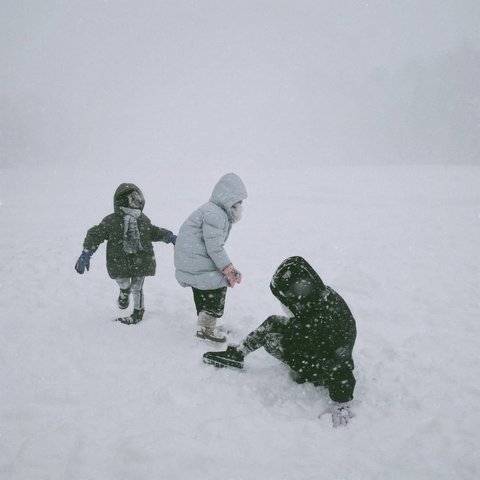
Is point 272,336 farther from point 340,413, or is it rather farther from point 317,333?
point 340,413

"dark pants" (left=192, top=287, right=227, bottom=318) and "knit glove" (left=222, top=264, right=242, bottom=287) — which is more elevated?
"knit glove" (left=222, top=264, right=242, bottom=287)

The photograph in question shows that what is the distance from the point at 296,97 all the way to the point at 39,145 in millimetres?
57209

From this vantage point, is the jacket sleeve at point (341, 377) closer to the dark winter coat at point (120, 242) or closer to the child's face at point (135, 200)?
the dark winter coat at point (120, 242)

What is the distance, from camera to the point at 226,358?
12.0 feet

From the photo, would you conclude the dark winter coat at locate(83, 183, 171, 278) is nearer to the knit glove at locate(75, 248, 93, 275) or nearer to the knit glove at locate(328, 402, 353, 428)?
the knit glove at locate(75, 248, 93, 275)

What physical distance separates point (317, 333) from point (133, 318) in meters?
2.72

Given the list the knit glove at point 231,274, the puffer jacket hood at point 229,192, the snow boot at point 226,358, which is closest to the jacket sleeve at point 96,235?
the puffer jacket hood at point 229,192

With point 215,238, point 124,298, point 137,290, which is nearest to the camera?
point 215,238

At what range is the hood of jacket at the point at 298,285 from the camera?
10.3ft

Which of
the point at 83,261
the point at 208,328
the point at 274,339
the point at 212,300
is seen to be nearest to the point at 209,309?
the point at 212,300

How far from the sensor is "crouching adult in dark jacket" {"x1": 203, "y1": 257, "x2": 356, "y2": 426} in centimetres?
314

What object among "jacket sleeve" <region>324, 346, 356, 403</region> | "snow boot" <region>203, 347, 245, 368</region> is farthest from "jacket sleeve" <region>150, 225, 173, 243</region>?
"jacket sleeve" <region>324, 346, 356, 403</region>

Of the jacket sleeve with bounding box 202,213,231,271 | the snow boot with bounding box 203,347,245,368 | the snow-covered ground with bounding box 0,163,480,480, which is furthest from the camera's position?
the jacket sleeve with bounding box 202,213,231,271

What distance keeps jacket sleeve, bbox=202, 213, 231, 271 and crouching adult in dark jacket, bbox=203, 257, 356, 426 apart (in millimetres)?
814
